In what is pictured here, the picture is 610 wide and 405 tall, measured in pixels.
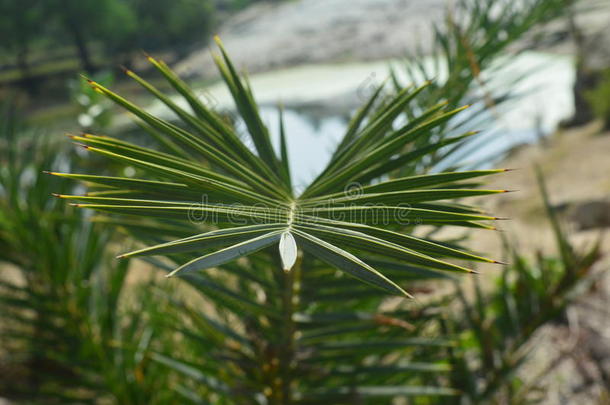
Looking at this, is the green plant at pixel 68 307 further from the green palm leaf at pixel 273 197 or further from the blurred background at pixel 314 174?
the green palm leaf at pixel 273 197

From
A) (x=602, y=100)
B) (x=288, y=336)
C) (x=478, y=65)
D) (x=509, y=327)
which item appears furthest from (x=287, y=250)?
(x=602, y=100)

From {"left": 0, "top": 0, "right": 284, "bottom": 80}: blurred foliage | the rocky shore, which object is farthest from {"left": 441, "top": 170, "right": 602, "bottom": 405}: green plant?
{"left": 0, "top": 0, "right": 284, "bottom": 80}: blurred foliage

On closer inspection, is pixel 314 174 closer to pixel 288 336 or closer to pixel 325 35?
pixel 288 336

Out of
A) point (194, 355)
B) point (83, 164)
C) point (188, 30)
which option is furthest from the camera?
point (188, 30)

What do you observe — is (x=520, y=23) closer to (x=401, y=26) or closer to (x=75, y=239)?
(x=75, y=239)

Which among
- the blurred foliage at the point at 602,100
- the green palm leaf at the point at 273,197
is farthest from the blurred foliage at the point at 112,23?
the green palm leaf at the point at 273,197

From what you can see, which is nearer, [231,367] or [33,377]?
[231,367]

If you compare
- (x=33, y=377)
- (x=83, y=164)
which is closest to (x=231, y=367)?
(x=33, y=377)

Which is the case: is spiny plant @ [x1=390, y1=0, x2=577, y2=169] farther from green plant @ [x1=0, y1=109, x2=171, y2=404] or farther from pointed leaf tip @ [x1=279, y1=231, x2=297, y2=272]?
green plant @ [x1=0, y1=109, x2=171, y2=404]
